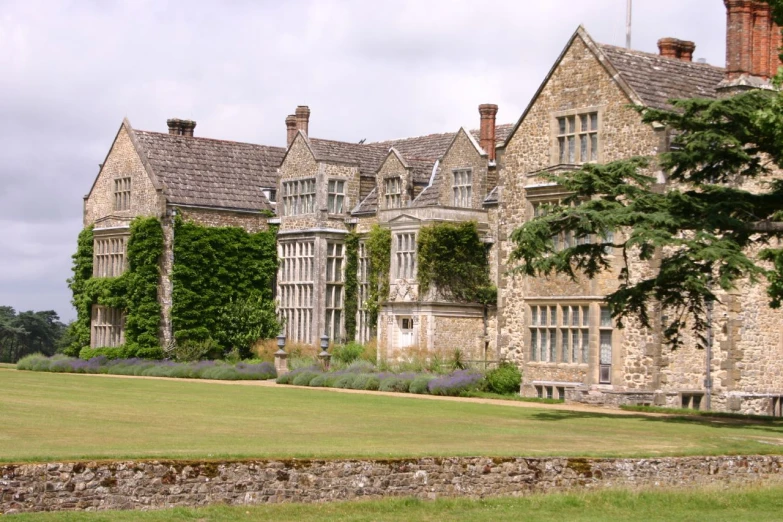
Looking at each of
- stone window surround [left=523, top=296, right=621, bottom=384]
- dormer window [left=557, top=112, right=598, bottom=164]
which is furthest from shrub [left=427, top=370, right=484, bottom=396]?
dormer window [left=557, top=112, right=598, bottom=164]

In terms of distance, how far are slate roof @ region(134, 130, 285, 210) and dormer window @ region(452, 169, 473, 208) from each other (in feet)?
31.0

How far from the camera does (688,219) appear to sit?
2566cm

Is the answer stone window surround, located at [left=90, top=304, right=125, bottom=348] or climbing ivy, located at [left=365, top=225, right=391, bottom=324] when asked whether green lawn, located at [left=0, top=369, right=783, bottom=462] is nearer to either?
climbing ivy, located at [left=365, top=225, right=391, bottom=324]

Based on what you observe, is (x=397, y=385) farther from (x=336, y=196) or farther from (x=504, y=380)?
(x=336, y=196)

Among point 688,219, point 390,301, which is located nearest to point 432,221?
point 390,301

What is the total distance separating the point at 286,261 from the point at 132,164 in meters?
7.03

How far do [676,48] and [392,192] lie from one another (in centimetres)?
1172

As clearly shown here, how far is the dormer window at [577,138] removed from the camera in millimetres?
34781

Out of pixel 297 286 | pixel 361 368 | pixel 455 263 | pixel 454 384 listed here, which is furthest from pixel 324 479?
pixel 297 286

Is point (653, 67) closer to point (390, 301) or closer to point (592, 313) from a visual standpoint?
point (592, 313)

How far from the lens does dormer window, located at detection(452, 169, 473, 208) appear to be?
4330 centimetres

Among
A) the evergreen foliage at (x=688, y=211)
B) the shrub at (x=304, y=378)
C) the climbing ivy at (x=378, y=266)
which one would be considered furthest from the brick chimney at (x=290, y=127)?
the evergreen foliage at (x=688, y=211)

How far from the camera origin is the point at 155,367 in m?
43.3

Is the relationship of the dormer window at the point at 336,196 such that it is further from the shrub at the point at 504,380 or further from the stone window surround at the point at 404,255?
the shrub at the point at 504,380
